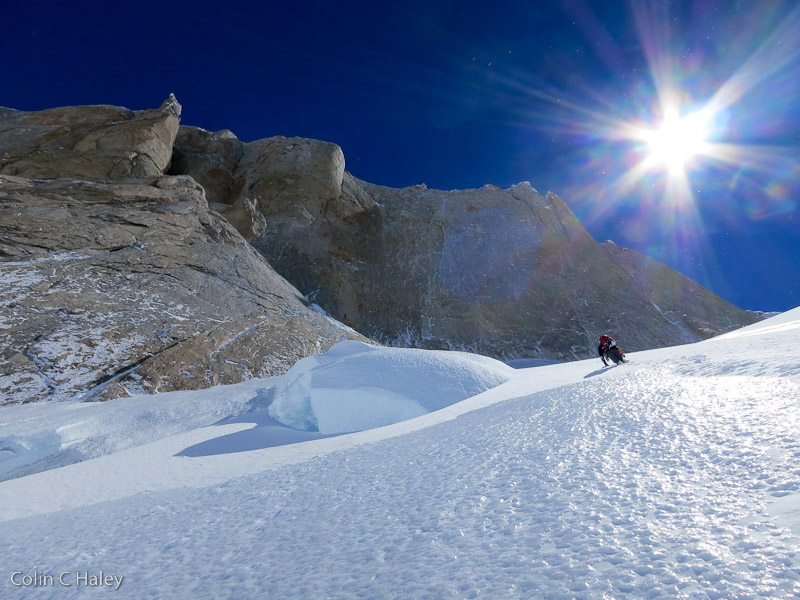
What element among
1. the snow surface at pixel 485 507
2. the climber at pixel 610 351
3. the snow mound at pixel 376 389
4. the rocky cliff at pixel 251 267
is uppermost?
the rocky cliff at pixel 251 267

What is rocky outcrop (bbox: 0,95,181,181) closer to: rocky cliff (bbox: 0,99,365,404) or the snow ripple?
rocky cliff (bbox: 0,99,365,404)

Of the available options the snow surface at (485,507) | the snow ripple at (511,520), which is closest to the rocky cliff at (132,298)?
the snow surface at (485,507)

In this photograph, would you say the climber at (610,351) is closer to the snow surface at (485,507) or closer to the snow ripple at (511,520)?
the snow surface at (485,507)

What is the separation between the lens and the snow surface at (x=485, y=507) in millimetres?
1408

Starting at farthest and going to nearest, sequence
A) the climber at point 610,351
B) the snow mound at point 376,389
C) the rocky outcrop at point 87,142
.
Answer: the rocky outcrop at point 87,142
the climber at point 610,351
the snow mound at point 376,389

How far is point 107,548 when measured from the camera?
230cm

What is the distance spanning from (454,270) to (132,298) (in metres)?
25.0

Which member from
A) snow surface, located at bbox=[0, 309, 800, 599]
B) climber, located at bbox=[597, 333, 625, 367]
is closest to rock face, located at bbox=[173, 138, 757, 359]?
climber, located at bbox=[597, 333, 625, 367]

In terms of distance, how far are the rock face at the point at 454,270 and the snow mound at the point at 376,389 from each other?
21.9m

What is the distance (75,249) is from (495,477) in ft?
49.4

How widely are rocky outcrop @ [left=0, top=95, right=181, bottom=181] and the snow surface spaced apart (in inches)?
980

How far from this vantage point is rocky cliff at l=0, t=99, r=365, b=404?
982 centimetres

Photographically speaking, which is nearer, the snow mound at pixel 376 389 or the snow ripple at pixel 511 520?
the snow ripple at pixel 511 520

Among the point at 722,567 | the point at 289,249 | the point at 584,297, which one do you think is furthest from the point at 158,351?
the point at 584,297
